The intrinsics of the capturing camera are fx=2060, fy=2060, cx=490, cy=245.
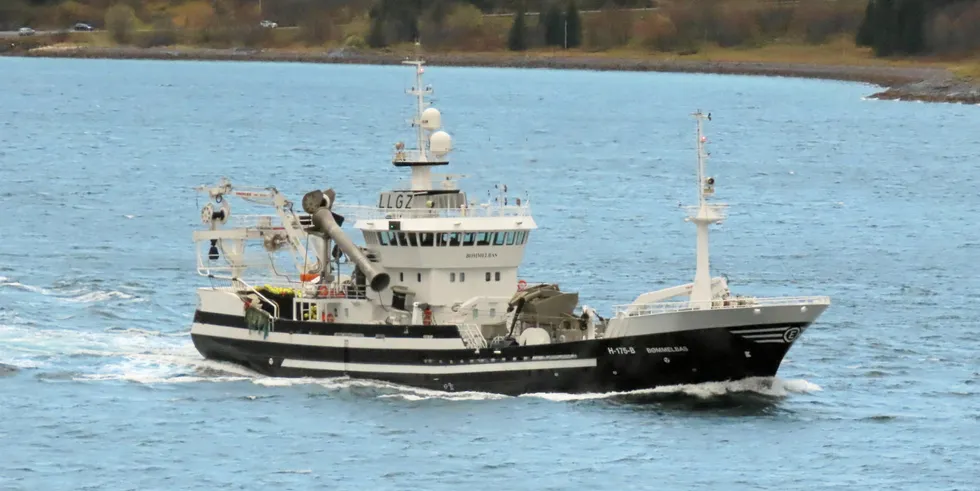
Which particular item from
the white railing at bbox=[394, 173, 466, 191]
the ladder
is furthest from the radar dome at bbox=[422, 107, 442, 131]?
the ladder

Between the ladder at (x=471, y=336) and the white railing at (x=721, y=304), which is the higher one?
the white railing at (x=721, y=304)

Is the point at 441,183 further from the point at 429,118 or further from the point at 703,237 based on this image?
the point at 703,237

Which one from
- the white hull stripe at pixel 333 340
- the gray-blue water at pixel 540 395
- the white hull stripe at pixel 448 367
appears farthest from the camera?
the white hull stripe at pixel 333 340

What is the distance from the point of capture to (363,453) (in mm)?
49219

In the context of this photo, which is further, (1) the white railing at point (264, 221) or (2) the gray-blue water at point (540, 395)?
(1) the white railing at point (264, 221)

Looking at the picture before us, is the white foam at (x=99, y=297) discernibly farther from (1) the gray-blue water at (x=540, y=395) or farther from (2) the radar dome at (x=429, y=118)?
(2) the radar dome at (x=429, y=118)

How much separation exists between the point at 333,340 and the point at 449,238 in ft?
13.8

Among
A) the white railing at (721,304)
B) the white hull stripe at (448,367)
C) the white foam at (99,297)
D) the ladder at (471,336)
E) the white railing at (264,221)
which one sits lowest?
the white foam at (99,297)

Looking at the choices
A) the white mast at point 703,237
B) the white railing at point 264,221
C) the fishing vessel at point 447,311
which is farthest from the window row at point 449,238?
the white railing at point 264,221

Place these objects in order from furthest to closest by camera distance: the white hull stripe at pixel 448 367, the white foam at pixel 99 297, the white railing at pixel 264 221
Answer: the white foam at pixel 99 297 < the white railing at pixel 264 221 < the white hull stripe at pixel 448 367

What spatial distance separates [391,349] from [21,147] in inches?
3551

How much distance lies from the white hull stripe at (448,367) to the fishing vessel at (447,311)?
0.03m

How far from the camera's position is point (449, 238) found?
2203 inches

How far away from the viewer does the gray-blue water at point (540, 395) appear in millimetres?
48500
